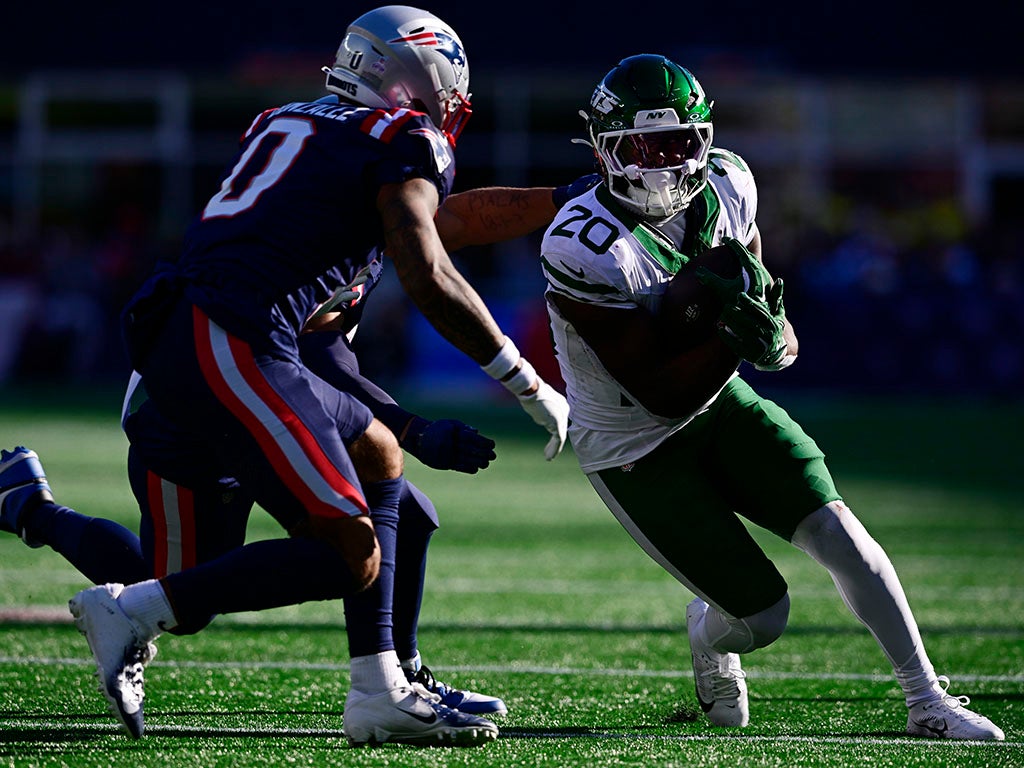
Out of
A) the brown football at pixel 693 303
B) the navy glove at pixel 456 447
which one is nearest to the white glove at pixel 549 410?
the navy glove at pixel 456 447

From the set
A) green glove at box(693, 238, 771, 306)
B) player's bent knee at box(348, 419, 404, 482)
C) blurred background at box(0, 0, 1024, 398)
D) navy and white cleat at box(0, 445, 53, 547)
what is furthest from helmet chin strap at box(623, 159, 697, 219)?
blurred background at box(0, 0, 1024, 398)

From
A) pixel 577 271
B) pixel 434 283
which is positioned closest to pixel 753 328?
pixel 577 271

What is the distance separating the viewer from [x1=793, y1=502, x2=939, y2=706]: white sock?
3.97 m

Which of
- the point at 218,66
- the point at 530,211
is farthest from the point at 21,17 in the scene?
the point at 530,211

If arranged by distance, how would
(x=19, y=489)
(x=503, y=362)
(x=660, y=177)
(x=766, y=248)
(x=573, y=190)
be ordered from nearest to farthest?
(x=503, y=362), (x=660, y=177), (x=19, y=489), (x=573, y=190), (x=766, y=248)

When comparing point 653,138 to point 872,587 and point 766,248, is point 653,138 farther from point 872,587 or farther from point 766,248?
point 766,248

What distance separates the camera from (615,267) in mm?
4000

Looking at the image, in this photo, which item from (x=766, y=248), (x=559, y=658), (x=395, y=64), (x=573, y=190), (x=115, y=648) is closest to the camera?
(x=115, y=648)

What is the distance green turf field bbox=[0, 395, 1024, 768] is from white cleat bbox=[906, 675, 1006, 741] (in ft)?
0.18

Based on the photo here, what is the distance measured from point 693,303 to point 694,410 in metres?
0.27

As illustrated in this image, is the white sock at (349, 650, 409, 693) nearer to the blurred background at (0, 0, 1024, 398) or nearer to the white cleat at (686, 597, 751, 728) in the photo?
the white cleat at (686, 597, 751, 728)

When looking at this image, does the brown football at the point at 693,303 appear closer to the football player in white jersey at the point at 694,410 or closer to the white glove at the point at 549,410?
the football player in white jersey at the point at 694,410

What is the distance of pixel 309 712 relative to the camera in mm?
4215

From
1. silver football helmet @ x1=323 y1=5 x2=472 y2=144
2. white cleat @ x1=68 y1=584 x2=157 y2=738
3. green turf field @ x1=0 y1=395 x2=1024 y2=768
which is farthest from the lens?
silver football helmet @ x1=323 y1=5 x2=472 y2=144
